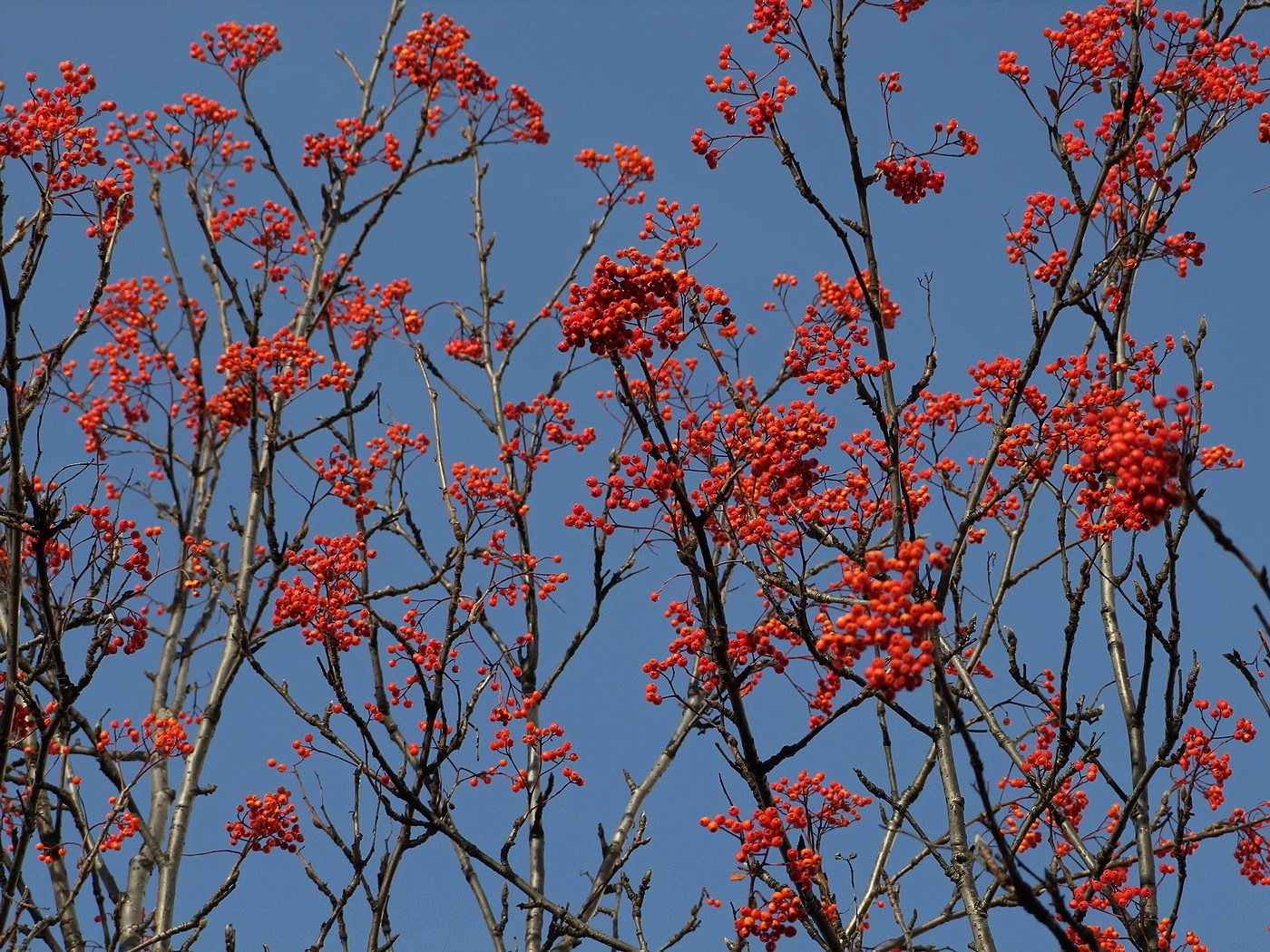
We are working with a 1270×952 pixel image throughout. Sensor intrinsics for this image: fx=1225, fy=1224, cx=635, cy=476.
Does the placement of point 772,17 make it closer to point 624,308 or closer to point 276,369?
point 624,308

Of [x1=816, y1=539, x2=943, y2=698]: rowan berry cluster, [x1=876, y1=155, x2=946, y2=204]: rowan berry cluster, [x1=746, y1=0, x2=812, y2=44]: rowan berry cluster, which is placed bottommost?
[x1=816, y1=539, x2=943, y2=698]: rowan berry cluster

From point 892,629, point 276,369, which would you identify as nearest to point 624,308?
point 892,629

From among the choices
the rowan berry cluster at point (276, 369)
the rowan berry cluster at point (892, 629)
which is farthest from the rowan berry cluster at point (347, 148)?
the rowan berry cluster at point (892, 629)

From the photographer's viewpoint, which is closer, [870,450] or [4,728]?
[4,728]

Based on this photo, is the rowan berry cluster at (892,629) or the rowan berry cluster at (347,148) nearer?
the rowan berry cluster at (892,629)

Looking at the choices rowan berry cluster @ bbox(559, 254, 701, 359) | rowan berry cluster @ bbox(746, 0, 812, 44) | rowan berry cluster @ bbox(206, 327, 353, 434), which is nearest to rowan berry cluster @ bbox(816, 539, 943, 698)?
rowan berry cluster @ bbox(559, 254, 701, 359)

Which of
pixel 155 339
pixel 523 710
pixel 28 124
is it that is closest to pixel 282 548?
pixel 523 710

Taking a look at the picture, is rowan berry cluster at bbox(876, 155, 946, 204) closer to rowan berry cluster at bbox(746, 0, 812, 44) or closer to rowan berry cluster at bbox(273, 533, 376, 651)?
rowan berry cluster at bbox(746, 0, 812, 44)

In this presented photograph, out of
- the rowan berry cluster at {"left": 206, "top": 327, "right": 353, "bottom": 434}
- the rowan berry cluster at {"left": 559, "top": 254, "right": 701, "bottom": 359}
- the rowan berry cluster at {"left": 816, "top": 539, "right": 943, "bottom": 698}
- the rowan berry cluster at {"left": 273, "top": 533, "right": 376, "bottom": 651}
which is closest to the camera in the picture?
the rowan berry cluster at {"left": 816, "top": 539, "right": 943, "bottom": 698}

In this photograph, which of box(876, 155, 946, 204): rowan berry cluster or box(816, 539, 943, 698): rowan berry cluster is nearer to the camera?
box(816, 539, 943, 698): rowan berry cluster

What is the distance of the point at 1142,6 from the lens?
6402mm

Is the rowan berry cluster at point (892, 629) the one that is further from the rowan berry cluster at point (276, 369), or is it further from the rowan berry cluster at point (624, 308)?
the rowan berry cluster at point (276, 369)

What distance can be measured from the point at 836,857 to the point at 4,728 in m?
3.93

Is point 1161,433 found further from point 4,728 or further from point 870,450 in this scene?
point 4,728
